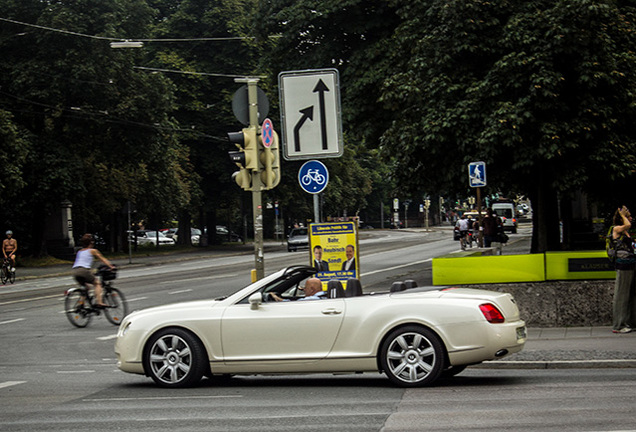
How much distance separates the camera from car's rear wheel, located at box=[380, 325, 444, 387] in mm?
9617

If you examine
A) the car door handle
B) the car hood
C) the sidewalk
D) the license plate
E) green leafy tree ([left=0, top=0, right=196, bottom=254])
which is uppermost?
green leafy tree ([left=0, top=0, right=196, bottom=254])

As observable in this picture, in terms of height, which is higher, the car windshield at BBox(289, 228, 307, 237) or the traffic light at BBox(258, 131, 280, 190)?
the traffic light at BBox(258, 131, 280, 190)

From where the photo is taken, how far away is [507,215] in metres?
80.9

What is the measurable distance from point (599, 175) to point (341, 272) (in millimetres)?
7604

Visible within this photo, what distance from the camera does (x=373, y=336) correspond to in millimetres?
9805

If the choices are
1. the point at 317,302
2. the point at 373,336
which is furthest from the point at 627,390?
the point at 317,302

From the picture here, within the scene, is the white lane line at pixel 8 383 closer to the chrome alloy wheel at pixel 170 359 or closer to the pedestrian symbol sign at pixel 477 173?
the chrome alloy wheel at pixel 170 359

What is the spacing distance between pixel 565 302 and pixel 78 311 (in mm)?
9153

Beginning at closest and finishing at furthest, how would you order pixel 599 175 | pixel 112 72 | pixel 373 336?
pixel 373 336
pixel 599 175
pixel 112 72

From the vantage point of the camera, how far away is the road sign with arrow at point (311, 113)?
15.0 meters

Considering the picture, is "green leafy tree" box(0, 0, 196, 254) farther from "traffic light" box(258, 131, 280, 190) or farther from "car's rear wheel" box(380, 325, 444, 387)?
"car's rear wheel" box(380, 325, 444, 387)

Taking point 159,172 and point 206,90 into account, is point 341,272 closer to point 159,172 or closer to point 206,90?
point 159,172

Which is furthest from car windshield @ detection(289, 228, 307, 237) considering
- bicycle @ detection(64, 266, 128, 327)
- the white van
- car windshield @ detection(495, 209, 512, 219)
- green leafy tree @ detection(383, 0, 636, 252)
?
bicycle @ detection(64, 266, 128, 327)

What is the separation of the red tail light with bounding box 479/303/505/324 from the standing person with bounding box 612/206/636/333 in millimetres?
5007
